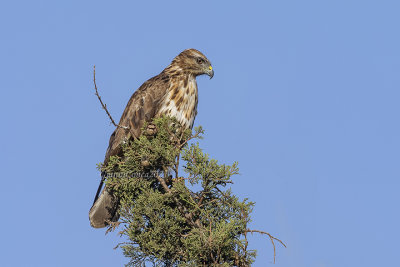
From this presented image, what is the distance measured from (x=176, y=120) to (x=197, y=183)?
7.32ft

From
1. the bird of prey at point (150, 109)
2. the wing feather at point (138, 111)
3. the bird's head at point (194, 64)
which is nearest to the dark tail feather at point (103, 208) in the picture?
the bird of prey at point (150, 109)

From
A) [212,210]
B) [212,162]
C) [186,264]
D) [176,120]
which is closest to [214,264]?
[186,264]

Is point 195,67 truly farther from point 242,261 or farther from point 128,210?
point 242,261

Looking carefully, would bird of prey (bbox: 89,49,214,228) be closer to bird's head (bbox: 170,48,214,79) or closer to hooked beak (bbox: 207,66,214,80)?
bird's head (bbox: 170,48,214,79)

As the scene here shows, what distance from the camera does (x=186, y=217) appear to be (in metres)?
5.98

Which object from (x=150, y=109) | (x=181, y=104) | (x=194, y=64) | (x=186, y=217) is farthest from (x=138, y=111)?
(x=186, y=217)

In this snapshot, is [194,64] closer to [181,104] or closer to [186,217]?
[181,104]

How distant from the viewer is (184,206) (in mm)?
6086

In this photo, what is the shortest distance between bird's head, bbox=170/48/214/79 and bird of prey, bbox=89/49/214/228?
0.10 metres

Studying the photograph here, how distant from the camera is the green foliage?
554cm

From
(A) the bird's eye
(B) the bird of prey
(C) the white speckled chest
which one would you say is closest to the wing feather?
(B) the bird of prey

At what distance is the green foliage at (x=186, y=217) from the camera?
218 inches

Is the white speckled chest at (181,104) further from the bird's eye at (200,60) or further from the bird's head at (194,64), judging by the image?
the bird's eye at (200,60)

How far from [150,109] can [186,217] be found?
2.73 meters
